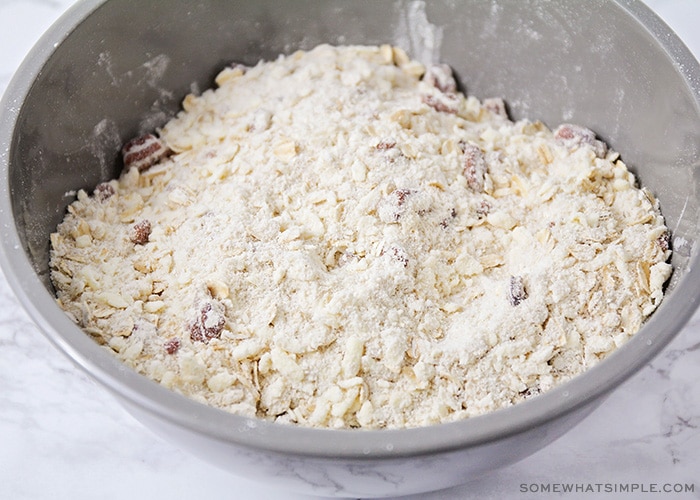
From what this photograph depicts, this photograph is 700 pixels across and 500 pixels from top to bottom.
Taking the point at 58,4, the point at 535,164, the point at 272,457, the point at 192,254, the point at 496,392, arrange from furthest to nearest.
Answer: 1. the point at 58,4
2. the point at 535,164
3. the point at 192,254
4. the point at 496,392
5. the point at 272,457

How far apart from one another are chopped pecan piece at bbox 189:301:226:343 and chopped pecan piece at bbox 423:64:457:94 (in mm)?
620

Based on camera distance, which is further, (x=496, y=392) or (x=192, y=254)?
(x=192, y=254)

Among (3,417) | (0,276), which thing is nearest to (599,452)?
(3,417)

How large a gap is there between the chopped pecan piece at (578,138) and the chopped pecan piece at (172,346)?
695 millimetres

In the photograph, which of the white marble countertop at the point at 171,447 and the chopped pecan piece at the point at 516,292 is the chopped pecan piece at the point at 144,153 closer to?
the white marble countertop at the point at 171,447

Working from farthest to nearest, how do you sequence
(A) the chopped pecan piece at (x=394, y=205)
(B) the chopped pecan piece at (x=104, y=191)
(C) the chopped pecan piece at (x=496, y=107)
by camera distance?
1. (C) the chopped pecan piece at (x=496, y=107)
2. (B) the chopped pecan piece at (x=104, y=191)
3. (A) the chopped pecan piece at (x=394, y=205)

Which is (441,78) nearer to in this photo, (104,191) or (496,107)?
(496,107)

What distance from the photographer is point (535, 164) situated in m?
1.32

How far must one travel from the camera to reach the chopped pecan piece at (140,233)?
1.22m

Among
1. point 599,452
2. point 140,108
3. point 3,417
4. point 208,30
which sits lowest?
point 3,417

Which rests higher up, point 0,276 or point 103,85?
point 103,85

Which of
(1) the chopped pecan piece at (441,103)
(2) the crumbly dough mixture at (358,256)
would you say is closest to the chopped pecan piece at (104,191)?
(2) the crumbly dough mixture at (358,256)

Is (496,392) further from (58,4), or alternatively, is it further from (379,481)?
(58,4)

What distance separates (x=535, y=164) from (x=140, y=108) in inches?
25.9
